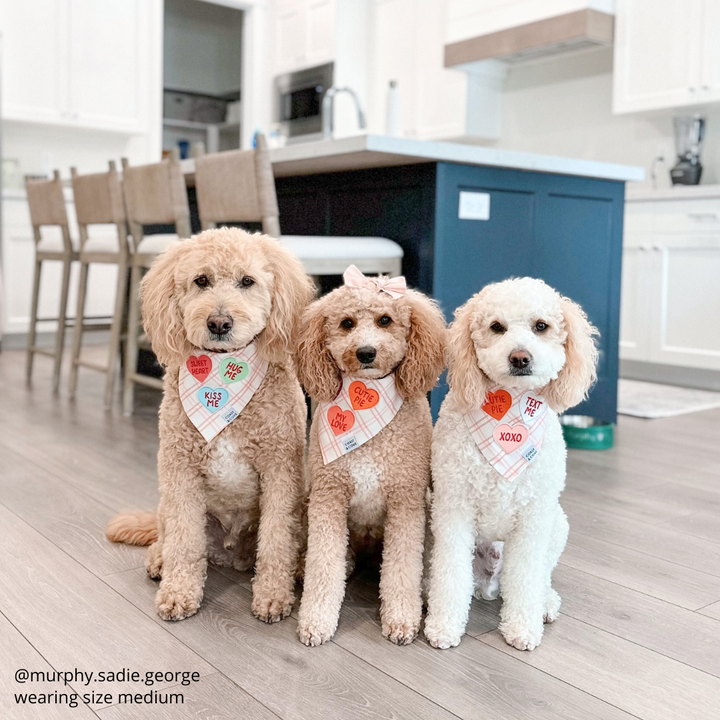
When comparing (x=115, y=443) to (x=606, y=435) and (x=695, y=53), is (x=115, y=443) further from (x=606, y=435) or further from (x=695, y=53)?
(x=695, y=53)

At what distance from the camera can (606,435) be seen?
111 inches

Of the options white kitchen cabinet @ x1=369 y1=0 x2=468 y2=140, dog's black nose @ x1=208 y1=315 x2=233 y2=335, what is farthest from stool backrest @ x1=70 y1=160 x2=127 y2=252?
white kitchen cabinet @ x1=369 y1=0 x2=468 y2=140

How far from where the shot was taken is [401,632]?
1.38 meters

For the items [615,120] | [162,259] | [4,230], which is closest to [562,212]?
[162,259]

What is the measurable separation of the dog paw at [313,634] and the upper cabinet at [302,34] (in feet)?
18.0

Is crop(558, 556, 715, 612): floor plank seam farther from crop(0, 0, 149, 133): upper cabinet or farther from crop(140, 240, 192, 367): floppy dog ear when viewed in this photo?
crop(0, 0, 149, 133): upper cabinet

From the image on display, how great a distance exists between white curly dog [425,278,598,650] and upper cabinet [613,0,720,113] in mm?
3388

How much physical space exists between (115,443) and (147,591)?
125 cm

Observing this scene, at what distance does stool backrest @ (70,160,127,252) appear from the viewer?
3.39m

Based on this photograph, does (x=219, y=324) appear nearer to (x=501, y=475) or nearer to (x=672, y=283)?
(x=501, y=475)

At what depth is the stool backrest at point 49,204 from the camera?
12.5 feet

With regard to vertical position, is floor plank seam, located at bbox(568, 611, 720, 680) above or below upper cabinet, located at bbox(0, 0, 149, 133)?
below

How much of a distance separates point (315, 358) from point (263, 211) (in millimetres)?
1099

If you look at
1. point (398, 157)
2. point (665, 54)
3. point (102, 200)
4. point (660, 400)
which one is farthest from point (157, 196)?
point (665, 54)
